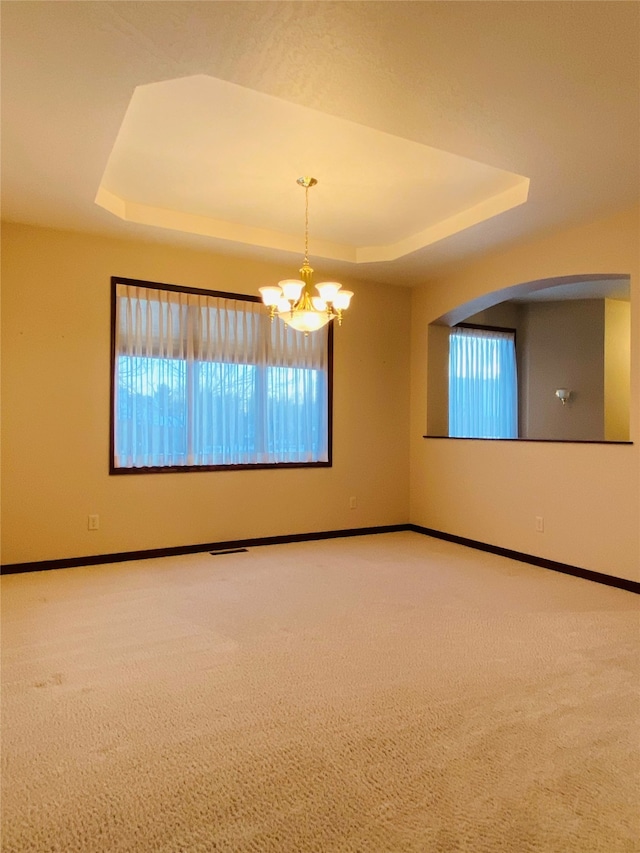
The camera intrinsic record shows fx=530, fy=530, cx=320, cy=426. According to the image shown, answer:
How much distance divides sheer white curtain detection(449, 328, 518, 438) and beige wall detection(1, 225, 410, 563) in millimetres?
1909

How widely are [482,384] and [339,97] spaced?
4.99 metres

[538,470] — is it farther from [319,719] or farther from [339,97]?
[339,97]

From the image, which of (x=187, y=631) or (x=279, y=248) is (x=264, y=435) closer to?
(x=279, y=248)

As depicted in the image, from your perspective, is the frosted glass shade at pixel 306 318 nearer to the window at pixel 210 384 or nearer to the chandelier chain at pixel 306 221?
the chandelier chain at pixel 306 221

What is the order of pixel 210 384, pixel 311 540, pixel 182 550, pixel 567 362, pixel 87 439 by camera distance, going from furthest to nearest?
1. pixel 567 362
2. pixel 311 540
3. pixel 210 384
4. pixel 182 550
5. pixel 87 439

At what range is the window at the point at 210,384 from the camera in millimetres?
4570

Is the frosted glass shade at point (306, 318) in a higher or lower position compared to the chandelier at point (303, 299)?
lower

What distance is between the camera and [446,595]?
363 cm

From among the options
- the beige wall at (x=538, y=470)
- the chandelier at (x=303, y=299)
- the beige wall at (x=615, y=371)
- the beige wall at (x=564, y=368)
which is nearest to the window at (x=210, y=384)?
the beige wall at (x=538, y=470)

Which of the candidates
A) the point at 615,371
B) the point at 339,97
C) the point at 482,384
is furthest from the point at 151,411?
the point at 615,371

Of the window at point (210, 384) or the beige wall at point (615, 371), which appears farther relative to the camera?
the beige wall at point (615, 371)

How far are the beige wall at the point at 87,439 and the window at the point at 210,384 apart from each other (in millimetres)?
116

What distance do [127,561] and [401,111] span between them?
3.86 m

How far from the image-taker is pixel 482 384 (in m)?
6.94
